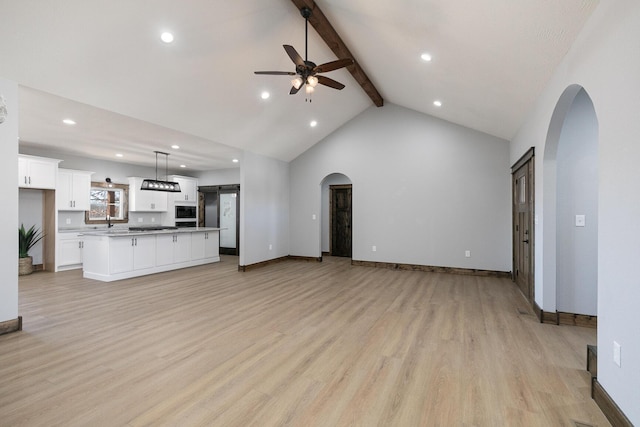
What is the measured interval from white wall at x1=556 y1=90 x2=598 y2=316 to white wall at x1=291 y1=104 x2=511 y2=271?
2648mm

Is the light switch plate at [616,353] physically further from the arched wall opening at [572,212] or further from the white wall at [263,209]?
the white wall at [263,209]

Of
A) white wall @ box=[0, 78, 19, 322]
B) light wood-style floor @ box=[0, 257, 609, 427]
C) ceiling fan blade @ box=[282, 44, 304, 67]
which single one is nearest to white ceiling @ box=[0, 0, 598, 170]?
white wall @ box=[0, 78, 19, 322]

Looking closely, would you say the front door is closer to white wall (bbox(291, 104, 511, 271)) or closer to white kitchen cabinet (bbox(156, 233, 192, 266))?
white wall (bbox(291, 104, 511, 271))

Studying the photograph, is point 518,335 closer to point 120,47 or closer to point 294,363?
point 294,363

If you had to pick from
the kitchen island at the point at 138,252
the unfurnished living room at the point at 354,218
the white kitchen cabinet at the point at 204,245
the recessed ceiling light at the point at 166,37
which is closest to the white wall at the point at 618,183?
the unfurnished living room at the point at 354,218

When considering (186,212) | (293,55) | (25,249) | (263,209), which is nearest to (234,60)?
(293,55)

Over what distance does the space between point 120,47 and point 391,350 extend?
4.29m

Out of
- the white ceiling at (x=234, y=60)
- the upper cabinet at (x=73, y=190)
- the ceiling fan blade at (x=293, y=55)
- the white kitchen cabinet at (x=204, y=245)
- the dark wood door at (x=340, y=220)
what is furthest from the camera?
the dark wood door at (x=340, y=220)

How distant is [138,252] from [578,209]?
7.29 metres

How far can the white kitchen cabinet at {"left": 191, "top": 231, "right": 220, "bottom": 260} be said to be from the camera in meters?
7.35

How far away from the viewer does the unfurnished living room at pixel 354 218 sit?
1.99 m

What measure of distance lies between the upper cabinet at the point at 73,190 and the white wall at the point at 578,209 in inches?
364

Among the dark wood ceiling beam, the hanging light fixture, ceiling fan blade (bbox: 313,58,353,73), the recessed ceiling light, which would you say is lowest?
the hanging light fixture

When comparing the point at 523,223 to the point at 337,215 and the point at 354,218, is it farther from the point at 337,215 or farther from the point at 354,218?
the point at 337,215
